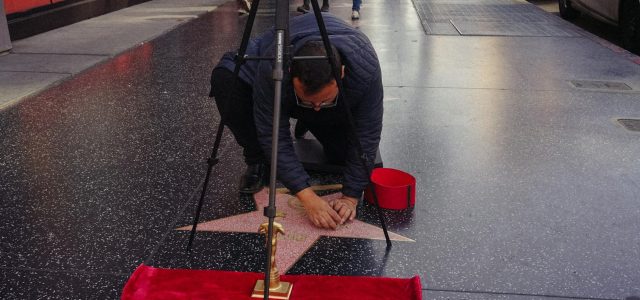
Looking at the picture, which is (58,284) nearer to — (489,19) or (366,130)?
(366,130)

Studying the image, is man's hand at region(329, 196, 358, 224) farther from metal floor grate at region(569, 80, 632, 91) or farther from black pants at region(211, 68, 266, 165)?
metal floor grate at region(569, 80, 632, 91)

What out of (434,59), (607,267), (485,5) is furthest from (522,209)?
(485,5)

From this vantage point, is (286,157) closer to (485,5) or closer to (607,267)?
(607,267)

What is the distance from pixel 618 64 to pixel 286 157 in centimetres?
483

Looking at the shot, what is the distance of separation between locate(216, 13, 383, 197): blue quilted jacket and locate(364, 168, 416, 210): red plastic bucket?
22 centimetres

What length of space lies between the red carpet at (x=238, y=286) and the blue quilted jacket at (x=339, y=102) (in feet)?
1.71

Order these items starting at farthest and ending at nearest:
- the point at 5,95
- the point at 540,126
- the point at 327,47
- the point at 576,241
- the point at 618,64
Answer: the point at 618,64
the point at 5,95
the point at 540,126
the point at 576,241
the point at 327,47

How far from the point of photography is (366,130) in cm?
272

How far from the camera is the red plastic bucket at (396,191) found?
Answer: 3.00 meters

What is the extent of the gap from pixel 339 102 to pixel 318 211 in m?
0.51

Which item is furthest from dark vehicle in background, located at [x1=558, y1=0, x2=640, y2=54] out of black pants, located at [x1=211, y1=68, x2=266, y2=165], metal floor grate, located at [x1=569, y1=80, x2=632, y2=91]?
black pants, located at [x1=211, y1=68, x2=266, y2=165]

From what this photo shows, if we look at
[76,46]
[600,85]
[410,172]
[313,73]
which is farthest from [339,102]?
[76,46]

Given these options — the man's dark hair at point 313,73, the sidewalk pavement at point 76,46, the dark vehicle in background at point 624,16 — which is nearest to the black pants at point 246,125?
the man's dark hair at point 313,73

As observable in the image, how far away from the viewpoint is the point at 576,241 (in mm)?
2746
